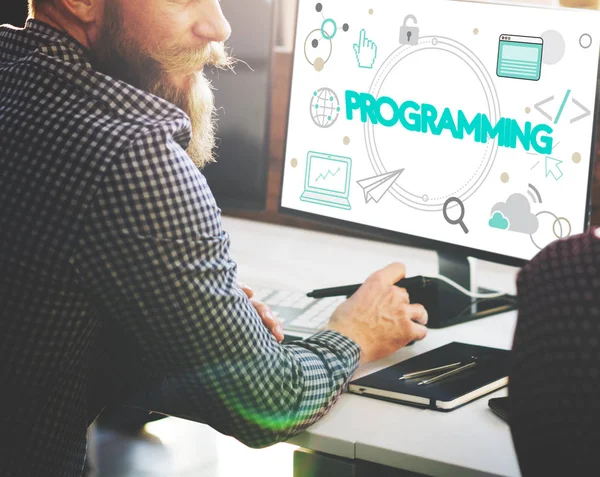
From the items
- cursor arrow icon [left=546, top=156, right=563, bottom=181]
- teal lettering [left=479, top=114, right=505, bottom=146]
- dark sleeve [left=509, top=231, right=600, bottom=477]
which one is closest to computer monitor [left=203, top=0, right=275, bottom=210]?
teal lettering [left=479, top=114, right=505, bottom=146]

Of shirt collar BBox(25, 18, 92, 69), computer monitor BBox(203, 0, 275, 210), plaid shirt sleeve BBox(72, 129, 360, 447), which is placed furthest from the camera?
computer monitor BBox(203, 0, 275, 210)

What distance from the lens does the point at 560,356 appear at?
66 centimetres

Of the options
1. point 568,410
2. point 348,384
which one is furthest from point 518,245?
point 568,410

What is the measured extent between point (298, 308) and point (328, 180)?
25 cm

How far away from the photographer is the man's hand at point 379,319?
1180mm

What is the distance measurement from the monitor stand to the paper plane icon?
14 cm

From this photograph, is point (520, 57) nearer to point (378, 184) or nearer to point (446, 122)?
point (446, 122)

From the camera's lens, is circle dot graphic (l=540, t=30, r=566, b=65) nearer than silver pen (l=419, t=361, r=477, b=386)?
No

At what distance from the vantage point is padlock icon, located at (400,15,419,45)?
1.38m

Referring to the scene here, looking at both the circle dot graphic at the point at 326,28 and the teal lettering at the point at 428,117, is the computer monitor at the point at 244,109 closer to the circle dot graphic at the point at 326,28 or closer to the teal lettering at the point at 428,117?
the circle dot graphic at the point at 326,28

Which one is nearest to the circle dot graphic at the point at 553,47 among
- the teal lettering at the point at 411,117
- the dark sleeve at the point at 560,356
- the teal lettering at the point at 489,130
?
the teal lettering at the point at 489,130

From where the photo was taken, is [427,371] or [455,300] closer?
[427,371]

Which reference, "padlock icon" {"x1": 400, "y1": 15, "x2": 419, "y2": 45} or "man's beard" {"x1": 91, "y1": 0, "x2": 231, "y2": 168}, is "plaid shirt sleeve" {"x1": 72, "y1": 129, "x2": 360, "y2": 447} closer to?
"man's beard" {"x1": 91, "y1": 0, "x2": 231, "y2": 168}

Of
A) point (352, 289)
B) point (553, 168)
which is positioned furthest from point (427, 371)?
point (553, 168)
